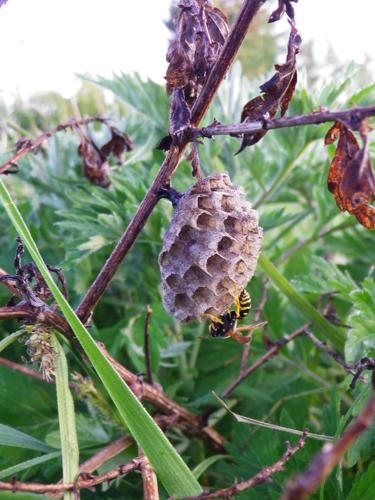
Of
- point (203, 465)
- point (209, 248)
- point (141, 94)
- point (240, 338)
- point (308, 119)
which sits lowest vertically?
point (203, 465)

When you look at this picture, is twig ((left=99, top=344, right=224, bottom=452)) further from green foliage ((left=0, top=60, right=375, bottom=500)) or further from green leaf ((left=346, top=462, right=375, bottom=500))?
green leaf ((left=346, top=462, right=375, bottom=500))

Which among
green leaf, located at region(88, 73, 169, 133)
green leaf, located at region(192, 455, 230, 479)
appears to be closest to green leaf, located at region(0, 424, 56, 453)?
green leaf, located at region(192, 455, 230, 479)

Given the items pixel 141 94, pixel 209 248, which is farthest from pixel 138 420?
pixel 141 94

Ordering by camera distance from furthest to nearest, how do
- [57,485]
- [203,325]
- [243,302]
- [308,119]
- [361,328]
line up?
1. [203,325]
2. [361,328]
3. [243,302]
4. [57,485]
5. [308,119]

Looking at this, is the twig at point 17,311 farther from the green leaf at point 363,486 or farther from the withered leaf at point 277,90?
the green leaf at point 363,486

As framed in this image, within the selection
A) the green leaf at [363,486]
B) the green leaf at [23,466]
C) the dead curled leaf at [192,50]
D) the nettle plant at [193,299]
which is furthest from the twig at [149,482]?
the dead curled leaf at [192,50]

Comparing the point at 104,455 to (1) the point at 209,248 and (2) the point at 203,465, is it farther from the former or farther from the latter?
(1) the point at 209,248

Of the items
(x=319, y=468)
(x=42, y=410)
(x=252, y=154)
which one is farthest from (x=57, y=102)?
(x=319, y=468)
